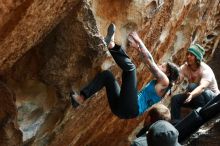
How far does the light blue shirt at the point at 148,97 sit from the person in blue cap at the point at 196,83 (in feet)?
3.87

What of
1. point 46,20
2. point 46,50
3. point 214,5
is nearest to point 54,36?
point 46,50

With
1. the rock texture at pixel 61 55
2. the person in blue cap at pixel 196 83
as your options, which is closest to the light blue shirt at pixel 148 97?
the rock texture at pixel 61 55

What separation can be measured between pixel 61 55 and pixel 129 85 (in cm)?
136

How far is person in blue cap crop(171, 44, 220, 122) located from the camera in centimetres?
690

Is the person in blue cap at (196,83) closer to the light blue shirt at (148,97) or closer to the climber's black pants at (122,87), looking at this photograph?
the light blue shirt at (148,97)

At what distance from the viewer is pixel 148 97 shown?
5.71 metres

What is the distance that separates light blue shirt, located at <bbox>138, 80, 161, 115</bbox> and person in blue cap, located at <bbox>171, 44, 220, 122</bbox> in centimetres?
118

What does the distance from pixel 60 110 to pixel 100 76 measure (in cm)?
157

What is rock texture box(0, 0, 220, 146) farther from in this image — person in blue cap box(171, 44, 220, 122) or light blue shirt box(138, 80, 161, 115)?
light blue shirt box(138, 80, 161, 115)

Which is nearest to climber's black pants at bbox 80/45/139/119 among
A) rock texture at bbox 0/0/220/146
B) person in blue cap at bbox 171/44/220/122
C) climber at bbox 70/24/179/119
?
climber at bbox 70/24/179/119

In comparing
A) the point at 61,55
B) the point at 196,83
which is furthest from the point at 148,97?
the point at 196,83

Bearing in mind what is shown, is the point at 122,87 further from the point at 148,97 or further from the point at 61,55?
the point at 61,55

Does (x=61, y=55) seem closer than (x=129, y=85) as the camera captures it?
Answer: No

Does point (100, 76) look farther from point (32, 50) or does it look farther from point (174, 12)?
point (174, 12)
